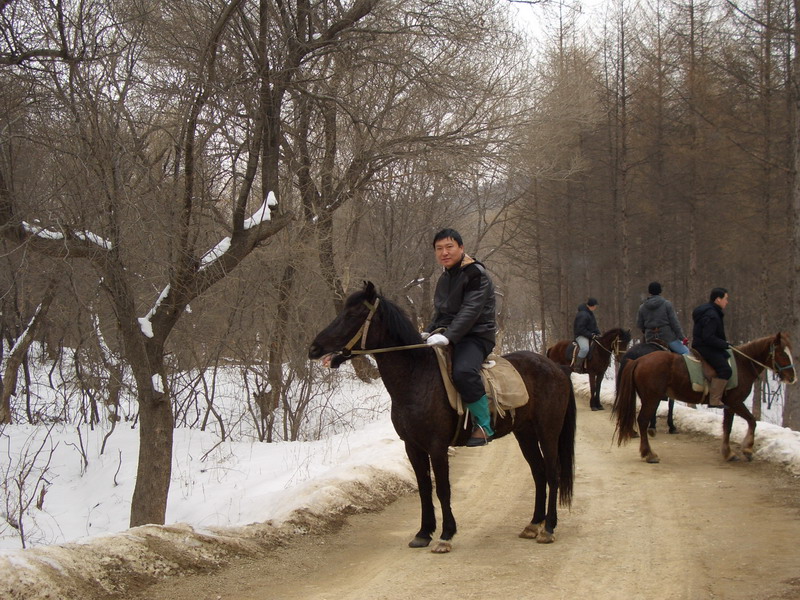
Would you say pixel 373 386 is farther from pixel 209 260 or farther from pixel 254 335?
pixel 209 260

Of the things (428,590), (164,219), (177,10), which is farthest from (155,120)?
(428,590)

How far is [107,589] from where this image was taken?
498 centimetres

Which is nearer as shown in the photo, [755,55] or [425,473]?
[425,473]

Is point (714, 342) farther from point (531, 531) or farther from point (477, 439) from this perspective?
point (477, 439)

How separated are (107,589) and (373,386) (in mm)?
18577

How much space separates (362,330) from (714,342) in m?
6.95

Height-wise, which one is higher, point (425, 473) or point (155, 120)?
point (155, 120)

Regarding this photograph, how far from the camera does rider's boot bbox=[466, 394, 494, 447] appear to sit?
20.9ft

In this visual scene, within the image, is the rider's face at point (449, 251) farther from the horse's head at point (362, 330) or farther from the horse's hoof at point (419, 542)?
the horse's hoof at point (419, 542)

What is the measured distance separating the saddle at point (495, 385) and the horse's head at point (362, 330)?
33cm

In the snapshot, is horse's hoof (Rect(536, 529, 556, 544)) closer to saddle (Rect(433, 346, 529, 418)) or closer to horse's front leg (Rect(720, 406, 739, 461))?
saddle (Rect(433, 346, 529, 418))

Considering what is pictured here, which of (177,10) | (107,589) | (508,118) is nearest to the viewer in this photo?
(107,589)

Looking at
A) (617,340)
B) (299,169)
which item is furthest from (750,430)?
(299,169)

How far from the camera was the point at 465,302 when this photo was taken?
6.43 m
